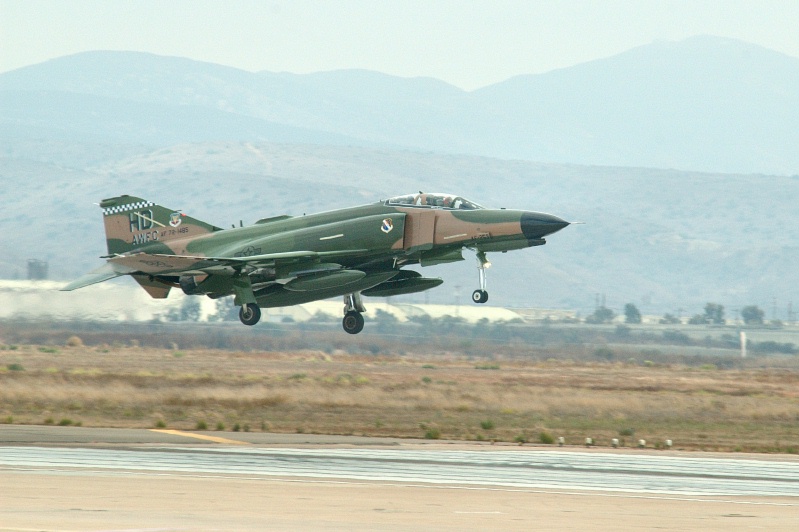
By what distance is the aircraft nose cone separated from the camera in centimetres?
3347

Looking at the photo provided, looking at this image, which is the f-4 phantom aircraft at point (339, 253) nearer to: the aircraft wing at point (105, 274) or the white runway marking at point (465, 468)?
the aircraft wing at point (105, 274)

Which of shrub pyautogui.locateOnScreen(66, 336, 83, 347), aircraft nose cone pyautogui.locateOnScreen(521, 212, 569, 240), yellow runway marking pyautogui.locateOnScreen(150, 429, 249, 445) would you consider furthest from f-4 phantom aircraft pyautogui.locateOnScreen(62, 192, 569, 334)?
shrub pyautogui.locateOnScreen(66, 336, 83, 347)

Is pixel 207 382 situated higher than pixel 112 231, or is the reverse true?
pixel 112 231

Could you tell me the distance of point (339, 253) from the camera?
35438 mm

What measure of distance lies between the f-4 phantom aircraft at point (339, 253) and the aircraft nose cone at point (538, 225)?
3 cm

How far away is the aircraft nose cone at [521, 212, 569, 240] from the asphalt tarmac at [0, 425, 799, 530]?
7.48 metres

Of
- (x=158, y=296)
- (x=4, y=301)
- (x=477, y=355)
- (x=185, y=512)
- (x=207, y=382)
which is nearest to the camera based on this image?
(x=185, y=512)

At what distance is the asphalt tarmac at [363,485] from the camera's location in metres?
17.2

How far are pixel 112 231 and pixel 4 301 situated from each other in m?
23.2

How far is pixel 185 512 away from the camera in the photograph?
1736 cm

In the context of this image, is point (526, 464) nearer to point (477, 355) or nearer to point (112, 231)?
point (112, 231)

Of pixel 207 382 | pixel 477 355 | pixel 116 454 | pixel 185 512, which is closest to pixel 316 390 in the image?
pixel 207 382

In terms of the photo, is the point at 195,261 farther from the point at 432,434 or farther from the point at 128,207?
the point at 432,434

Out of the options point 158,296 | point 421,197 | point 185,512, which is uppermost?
point 421,197
